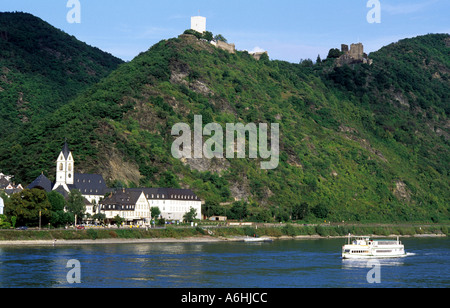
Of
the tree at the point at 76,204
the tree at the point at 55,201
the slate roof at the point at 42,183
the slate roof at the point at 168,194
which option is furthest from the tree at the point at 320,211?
the tree at the point at 55,201

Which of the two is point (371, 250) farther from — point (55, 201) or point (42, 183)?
point (42, 183)

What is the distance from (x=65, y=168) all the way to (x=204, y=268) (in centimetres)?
6539

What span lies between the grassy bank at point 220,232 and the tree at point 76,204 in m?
8.94

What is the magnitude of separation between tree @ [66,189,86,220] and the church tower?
34.5 ft

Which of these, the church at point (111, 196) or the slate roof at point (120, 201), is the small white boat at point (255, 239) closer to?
the church at point (111, 196)

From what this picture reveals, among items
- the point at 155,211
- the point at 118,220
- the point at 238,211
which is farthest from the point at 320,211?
the point at 118,220

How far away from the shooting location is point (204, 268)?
84250 millimetres

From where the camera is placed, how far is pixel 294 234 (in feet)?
503

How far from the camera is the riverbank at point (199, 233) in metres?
109

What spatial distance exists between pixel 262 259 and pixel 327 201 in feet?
276

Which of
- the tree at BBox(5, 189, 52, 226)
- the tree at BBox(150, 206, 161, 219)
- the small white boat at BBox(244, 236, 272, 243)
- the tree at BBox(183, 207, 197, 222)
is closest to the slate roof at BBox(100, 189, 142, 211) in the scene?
the tree at BBox(150, 206, 161, 219)

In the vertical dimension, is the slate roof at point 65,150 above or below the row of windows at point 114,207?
above

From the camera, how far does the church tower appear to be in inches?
5576
